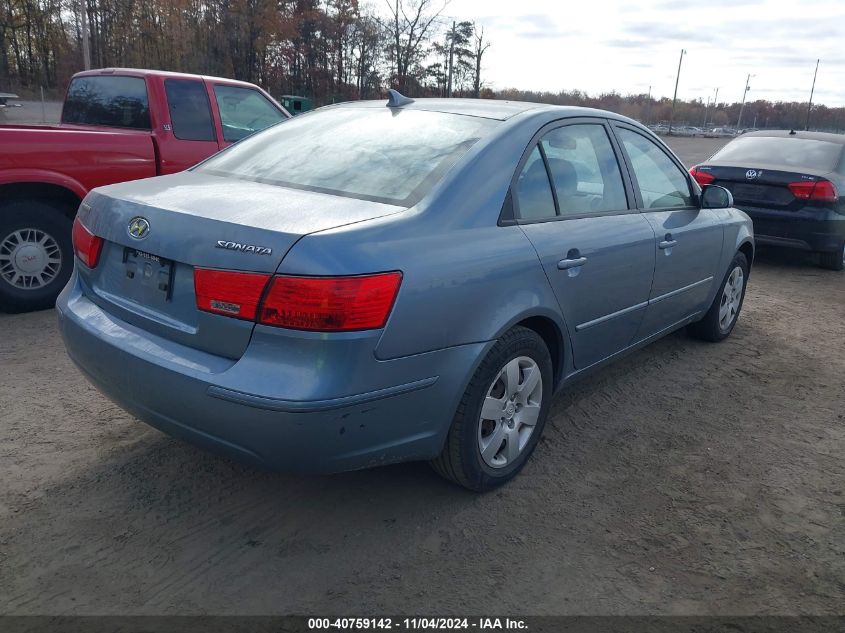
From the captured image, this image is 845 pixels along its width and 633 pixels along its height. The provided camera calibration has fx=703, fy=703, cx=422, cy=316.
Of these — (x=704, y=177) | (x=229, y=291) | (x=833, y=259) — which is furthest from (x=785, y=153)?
(x=229, y=291)

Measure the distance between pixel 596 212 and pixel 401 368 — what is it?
163 centimetres

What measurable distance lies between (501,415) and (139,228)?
1650 mm

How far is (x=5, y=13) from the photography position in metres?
47.1

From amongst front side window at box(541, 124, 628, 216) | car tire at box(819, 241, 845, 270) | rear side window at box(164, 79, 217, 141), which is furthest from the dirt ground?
car tire at box(819, 241, 845, 270)

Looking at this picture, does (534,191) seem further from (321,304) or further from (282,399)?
(282,399)

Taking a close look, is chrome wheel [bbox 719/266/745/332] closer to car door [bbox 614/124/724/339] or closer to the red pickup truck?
car door [bbox 614/124/724/339]

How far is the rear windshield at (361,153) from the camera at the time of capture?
9.50 ft

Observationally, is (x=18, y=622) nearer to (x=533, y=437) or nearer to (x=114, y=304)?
(x=114, y=304)

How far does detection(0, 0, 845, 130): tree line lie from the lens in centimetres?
4475

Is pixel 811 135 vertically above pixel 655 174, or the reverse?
pixel 811 135

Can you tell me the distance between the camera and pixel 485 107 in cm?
353

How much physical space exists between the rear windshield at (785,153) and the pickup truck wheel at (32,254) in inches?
284

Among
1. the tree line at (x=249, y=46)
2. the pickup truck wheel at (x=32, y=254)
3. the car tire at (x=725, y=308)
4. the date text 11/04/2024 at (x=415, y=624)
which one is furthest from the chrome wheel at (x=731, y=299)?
the tree line at (x=249, y=46)

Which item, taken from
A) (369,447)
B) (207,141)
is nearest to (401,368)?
(369,447)
